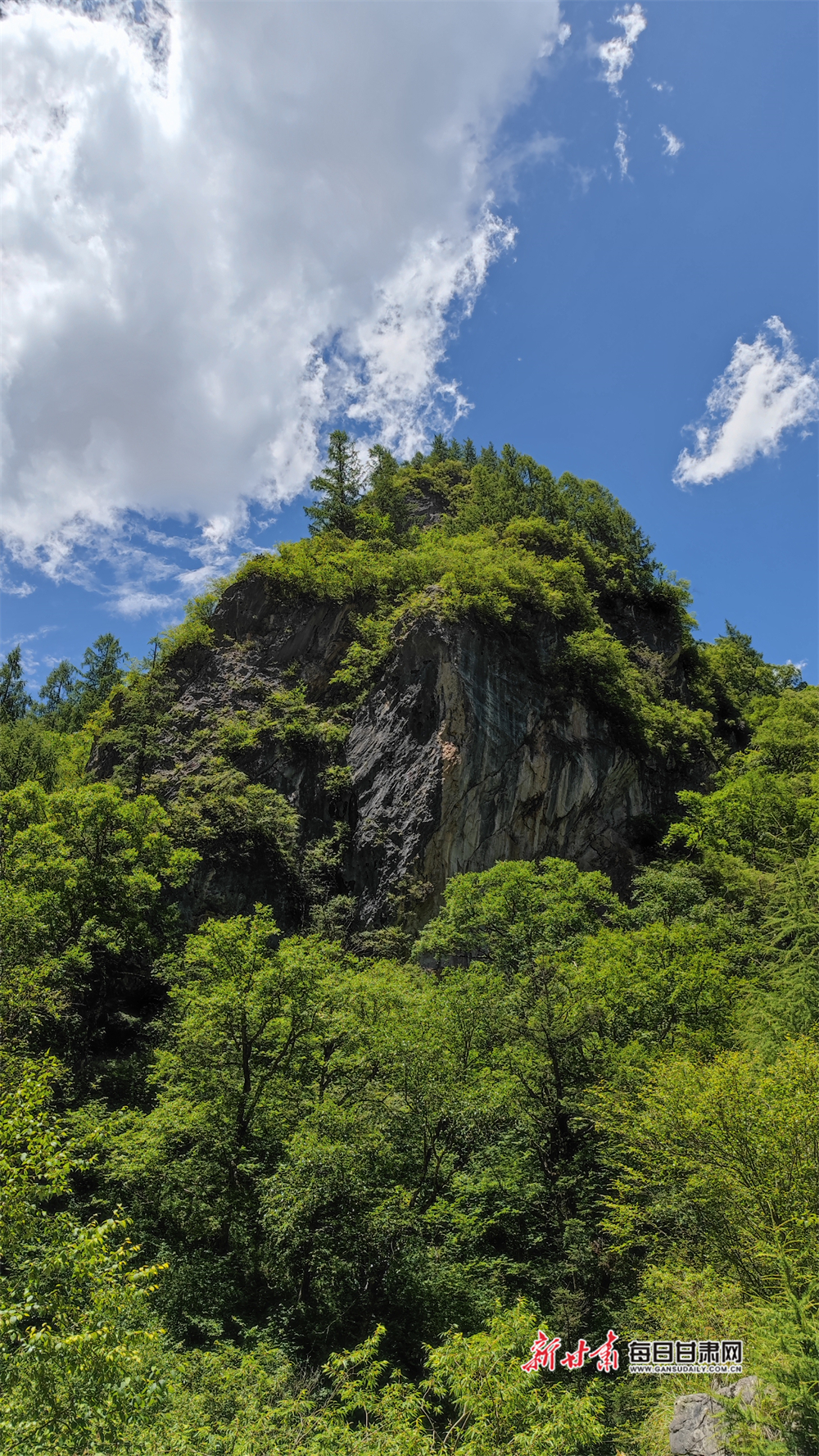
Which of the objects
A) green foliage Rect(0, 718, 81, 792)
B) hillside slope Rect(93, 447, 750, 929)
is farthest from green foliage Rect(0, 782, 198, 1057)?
green foliage Rect(0, 718, 81, 792)

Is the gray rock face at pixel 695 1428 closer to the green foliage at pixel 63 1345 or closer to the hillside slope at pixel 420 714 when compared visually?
the green foliage at pixel 63 1345

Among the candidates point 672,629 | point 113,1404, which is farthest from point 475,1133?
point 672,629

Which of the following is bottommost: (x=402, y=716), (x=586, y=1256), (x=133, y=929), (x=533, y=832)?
(x=586, y=1256)

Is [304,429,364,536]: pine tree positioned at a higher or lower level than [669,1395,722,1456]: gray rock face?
higher

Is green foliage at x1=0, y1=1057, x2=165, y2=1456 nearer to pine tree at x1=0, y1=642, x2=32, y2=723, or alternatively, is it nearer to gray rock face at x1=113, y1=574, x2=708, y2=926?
gray rock face at x1=113, y1=574, x2=708, y2=926

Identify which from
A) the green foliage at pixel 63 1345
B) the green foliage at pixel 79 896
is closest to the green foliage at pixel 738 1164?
the green foliage at pixel 63 1345

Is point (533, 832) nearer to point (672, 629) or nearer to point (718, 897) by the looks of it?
point (718, 897)

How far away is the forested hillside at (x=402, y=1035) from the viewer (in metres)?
7.47

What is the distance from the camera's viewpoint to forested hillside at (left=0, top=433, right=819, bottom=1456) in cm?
747

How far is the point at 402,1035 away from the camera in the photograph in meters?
13.8

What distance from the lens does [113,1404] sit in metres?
5.88

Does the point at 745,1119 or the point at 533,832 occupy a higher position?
the point at 533,832

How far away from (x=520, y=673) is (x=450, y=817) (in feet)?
24.6

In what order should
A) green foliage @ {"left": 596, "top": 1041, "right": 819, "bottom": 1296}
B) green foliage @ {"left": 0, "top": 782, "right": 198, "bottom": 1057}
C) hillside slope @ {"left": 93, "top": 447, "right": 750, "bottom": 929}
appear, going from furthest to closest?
hillside slope @ {"left": 93, "top": 447, "right": 750, "bottom": 929} < green foliage @ {"left": 0, "top": 782, "right": 198, "bottom": 1057} < green foliage @ {"left": 596, "top": 1041, "right": 819, "bottom": 1296}
